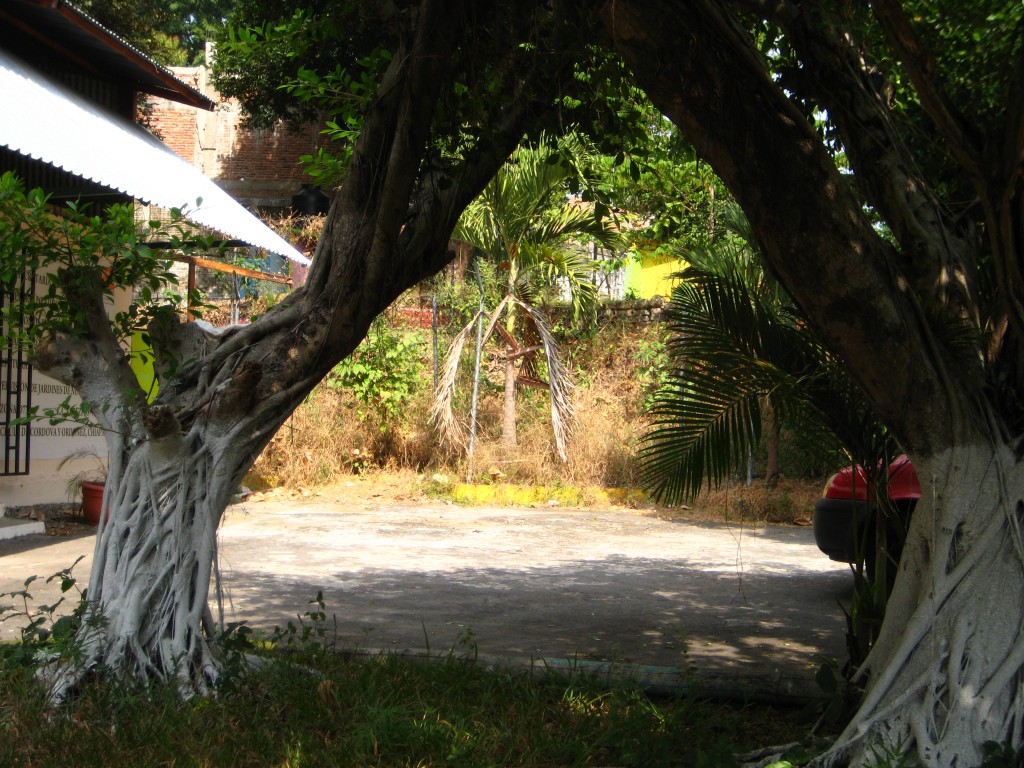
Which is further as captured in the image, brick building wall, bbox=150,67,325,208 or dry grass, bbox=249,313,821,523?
brick building wall, bbox=150,67,325,208

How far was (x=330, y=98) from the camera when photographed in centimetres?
586

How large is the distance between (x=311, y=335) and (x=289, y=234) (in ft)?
42.5

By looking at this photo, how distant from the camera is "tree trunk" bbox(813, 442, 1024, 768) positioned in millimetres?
3412

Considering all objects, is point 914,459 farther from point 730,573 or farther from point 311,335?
point 730,573

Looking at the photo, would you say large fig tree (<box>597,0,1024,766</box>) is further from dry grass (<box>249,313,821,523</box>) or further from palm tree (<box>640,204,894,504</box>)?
dry grass (<box>249,313,821,523</box>)

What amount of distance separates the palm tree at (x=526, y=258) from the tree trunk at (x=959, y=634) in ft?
32.5

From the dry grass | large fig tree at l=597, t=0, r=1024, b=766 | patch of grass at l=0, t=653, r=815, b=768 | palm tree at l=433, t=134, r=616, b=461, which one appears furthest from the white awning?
large fig tree at l=597, t=0, r=1024, b=766

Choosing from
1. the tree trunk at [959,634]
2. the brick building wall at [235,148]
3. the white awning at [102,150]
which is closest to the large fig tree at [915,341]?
the tree trunk at [959,634]

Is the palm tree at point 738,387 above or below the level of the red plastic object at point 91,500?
above

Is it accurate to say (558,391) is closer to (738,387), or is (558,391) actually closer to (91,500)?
(91,500)

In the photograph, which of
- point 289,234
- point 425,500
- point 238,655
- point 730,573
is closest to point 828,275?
point 238,655

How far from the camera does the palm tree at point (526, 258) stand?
45.6ft

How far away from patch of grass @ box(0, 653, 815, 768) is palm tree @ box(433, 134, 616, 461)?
9500mm

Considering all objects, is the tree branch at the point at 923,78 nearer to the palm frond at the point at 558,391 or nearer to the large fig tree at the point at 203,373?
the large fig tree at the point at 203,373
